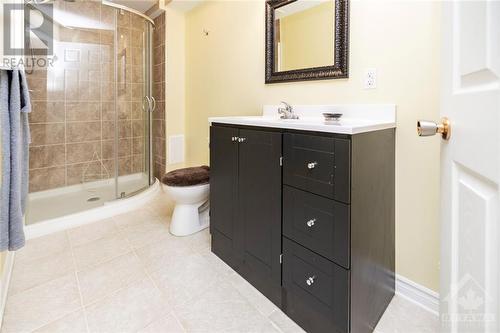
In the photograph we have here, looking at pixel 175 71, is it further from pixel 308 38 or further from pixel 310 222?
pixel 310 222

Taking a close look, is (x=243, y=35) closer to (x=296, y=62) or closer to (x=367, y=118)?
(x=296, y=62)

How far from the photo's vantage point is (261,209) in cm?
142

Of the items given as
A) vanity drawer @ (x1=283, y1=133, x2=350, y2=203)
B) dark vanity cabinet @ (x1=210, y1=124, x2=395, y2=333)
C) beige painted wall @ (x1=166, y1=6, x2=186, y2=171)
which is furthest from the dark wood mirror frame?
beige painted wall @ (x1=166, y1=6, x2=186, y2=171)

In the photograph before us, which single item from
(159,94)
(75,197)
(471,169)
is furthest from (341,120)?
(75,197)

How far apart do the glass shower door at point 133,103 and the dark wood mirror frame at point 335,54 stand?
167cm

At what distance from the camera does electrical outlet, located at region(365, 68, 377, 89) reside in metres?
1.44

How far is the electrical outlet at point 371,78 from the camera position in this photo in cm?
144

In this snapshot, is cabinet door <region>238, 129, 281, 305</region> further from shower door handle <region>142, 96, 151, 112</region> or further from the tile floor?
shower door handle <region>142, 96, 151, 112</region>

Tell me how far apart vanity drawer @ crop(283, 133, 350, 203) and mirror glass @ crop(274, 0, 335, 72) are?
69 centimetres

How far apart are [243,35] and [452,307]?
84.4 inches

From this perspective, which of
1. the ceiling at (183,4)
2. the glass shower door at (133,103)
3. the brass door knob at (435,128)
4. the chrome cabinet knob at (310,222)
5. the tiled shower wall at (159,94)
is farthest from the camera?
the tiled shower wall at (159,94)

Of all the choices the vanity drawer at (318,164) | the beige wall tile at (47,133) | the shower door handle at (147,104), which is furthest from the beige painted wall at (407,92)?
the beige wall tile at (47,133)

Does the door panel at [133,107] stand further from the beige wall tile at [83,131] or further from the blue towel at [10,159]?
the blue towel at [10,159]

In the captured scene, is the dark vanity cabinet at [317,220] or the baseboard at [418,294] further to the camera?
the baseboard at [418,294]
